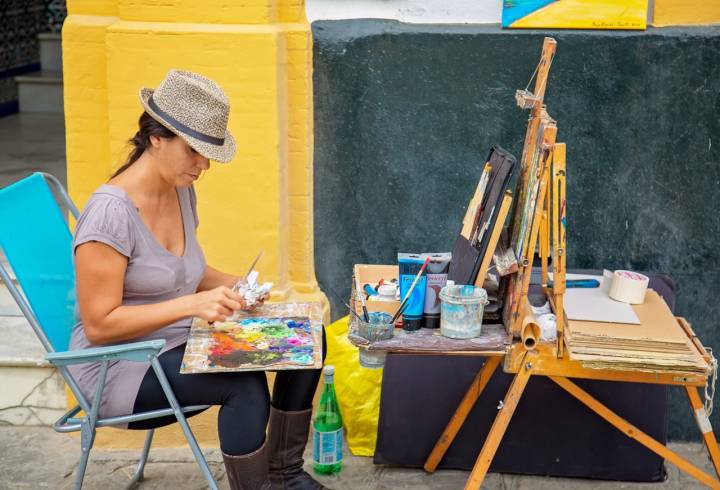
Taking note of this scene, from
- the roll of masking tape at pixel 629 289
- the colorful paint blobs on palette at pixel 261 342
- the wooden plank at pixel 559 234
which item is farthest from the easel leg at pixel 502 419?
the colorful paint blobs on palette at pixel 261 342

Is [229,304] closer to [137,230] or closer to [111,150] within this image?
[137,230]

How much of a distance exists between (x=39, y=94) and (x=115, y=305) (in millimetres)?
5721

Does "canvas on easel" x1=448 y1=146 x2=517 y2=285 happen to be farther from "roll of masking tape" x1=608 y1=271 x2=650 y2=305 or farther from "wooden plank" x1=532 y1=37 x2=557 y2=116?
"roll of masking tape" x1=608 y1=271 x2=650 y2=305

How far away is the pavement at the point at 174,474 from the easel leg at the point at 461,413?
0.27 feet

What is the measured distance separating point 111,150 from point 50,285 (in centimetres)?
85

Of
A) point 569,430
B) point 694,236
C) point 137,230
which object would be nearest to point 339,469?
point 569,430

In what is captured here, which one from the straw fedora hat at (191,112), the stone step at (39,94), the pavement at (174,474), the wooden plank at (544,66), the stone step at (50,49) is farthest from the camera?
the stone step at (50,49)

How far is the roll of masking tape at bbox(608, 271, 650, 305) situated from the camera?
3197 mm

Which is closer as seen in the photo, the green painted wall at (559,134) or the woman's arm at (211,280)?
the woman's arm at (211,280)

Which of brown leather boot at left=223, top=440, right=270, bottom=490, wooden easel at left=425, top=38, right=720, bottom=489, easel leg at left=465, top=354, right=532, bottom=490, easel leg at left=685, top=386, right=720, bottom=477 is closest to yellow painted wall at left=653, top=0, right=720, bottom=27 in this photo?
wooden easel at left=425, top=38, right=720, bottom=489

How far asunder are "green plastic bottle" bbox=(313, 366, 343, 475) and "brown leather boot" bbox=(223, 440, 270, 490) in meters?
0.69

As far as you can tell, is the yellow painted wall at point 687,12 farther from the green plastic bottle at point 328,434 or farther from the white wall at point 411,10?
the green plastic bottle at point 328,434

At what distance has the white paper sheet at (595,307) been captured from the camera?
3.01 m

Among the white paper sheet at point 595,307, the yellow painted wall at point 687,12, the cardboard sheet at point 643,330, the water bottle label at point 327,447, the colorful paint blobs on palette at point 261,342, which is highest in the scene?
the yellow painted wall at point 687,12
